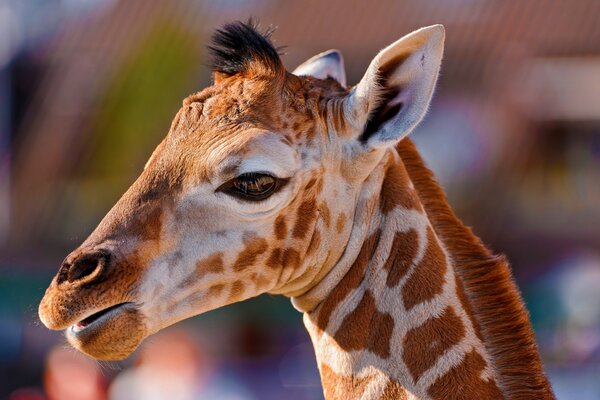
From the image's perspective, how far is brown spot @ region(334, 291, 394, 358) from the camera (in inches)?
163

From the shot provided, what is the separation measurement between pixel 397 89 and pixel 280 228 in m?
0.82

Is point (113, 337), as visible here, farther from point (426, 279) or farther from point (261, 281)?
point (426, 279)

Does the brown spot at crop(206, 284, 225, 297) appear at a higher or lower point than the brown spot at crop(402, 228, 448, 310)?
higher

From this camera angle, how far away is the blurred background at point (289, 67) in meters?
15.2

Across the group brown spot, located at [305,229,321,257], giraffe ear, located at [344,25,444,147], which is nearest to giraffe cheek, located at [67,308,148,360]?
brown spot, located at [305,229,321,257]

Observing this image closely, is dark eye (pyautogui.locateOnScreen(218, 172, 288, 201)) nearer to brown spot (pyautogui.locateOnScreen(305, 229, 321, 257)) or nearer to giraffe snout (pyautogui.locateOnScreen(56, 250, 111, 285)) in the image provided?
brown spot (pyautogui.locateOnScreen(305, 229, 321, 257))

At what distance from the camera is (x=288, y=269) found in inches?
169

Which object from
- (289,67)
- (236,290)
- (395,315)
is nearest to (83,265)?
(236,290)

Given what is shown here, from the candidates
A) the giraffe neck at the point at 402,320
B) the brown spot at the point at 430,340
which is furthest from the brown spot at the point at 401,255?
the brown spot at the point at 430,340

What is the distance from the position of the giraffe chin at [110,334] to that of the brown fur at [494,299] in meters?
1.45

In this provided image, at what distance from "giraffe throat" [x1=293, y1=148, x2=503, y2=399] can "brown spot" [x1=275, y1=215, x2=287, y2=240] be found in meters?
0.30

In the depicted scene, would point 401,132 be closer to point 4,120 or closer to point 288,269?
point 288,269

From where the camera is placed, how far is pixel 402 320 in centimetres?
414

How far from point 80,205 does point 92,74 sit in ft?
16.8
